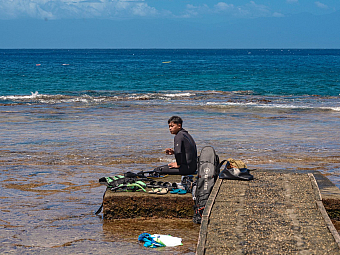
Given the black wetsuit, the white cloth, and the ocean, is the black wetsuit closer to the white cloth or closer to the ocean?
the ocean

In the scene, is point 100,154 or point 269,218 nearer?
point 269,218

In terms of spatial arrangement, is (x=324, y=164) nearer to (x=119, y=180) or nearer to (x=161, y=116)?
(x=119, y=180)

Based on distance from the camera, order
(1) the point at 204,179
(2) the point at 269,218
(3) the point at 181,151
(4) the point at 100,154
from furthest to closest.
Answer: (4) the point at 100,154
(3) the point at 181,151
(1) the point at 204,179
(2) the point at 269,218

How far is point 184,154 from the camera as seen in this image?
794cm

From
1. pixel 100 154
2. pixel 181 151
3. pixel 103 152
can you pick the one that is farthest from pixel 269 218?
pixel 103 152

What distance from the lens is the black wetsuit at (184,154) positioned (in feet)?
25.4

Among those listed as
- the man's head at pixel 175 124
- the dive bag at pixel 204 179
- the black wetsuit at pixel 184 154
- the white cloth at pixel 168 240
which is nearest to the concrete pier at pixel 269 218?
the dive bag at pixel 204 179

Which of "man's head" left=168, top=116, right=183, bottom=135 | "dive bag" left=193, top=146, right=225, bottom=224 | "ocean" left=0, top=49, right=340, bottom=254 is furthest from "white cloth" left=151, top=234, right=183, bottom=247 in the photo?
"man's head" left=168, top=116, right=183, bottom=135

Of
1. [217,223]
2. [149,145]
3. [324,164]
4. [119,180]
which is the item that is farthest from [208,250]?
[149,145]

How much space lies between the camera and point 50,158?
11594 millimetres

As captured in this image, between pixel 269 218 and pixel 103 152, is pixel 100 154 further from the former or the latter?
pixel 269 218

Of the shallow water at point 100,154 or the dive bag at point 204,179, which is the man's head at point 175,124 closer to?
the dive bag at point 204,179

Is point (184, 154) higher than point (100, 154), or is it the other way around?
point (184, 154)

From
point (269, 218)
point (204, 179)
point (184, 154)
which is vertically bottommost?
point (269, 218)
